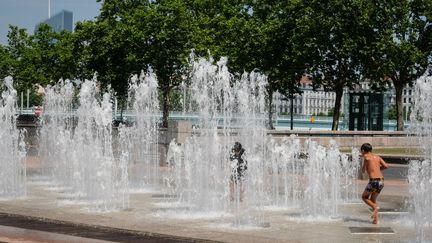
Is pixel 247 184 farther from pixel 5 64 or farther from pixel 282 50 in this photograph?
pixel 5 64

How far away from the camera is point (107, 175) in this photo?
44.2ft

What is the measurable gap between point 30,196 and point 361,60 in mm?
29375

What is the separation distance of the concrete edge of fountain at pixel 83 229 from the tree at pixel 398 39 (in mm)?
30794

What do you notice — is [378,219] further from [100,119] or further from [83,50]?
[83,50]

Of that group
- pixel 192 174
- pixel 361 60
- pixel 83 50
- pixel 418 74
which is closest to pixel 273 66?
pixel 361 60

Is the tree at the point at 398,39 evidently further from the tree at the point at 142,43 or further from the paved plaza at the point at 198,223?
the paved plaza at the point at 198,223

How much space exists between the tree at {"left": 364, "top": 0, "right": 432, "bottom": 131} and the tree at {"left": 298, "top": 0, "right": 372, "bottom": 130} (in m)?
0.85

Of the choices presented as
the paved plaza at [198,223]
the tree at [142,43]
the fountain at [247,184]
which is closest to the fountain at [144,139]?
the fountain at [247,184]

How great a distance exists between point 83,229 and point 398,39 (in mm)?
33170

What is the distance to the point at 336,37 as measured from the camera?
133 ft

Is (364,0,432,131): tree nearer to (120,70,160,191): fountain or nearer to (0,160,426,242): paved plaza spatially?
(120,70,160,191): fountain

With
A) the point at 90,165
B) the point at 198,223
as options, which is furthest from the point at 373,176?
the point at 90,165

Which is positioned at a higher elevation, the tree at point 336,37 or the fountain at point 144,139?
the tree at point 336,37

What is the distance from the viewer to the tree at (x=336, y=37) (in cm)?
3966
